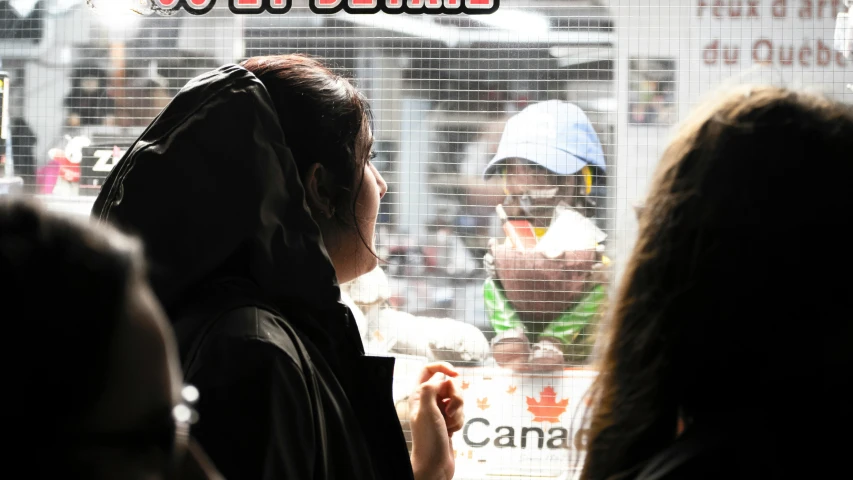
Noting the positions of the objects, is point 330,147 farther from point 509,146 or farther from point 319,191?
point 509,146

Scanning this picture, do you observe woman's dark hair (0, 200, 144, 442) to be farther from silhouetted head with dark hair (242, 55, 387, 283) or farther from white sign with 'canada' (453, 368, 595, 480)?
white sign with 'canada' (453, 368, 595, 480)

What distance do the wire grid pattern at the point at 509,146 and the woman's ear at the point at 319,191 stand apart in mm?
954

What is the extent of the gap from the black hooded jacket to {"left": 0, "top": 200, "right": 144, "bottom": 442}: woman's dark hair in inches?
19.2

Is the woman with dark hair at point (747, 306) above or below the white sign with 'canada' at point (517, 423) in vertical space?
above

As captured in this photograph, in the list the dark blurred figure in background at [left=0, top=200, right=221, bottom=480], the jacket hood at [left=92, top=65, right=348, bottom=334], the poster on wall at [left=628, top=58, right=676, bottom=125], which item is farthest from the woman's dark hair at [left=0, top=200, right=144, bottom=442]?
the poster on wall at [left=628, top=58, right=676, bottom=125]

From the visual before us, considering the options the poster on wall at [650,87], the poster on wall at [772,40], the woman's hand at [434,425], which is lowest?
the woman's hand at [434,425]

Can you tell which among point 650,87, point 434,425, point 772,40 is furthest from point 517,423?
point 772,40

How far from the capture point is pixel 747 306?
0.66m

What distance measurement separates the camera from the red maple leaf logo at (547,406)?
6.88 ft

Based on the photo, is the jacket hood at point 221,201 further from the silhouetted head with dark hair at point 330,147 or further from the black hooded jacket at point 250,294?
the silhouetted head with dark hair at point 330,147

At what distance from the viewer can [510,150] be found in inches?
82.9

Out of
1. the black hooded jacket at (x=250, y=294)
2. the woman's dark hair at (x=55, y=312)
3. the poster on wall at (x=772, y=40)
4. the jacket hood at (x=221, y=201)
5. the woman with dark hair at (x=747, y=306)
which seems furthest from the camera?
the poster on wall at (x=772, y=40)

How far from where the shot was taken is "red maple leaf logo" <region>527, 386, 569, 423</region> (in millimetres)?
2096

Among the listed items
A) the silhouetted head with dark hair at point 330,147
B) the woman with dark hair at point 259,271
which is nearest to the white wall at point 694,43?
the silhouetted head with dark hair at point 330,147
